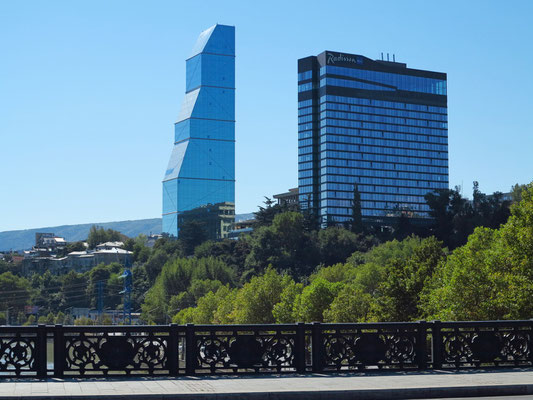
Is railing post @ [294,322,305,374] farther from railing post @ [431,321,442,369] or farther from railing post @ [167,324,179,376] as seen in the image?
railing post @ [431,321,442,369]

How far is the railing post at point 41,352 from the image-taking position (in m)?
17.7

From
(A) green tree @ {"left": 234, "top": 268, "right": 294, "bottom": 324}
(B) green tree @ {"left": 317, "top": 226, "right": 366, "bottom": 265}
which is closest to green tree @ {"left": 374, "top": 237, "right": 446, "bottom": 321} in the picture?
(A) green tree @ {"left": 234, "top": 268, "right": 294, "bottom": 324}

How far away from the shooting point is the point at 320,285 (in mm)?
79062

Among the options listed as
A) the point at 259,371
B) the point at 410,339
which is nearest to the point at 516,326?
the point at 410,339

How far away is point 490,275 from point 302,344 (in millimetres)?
28040

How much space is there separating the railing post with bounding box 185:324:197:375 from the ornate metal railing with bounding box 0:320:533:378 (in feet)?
0.08

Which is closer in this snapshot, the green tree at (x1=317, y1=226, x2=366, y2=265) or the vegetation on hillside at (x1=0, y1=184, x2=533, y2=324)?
the vegetation on hillside at (x1=0, y1=184, x2=533, y2=324)

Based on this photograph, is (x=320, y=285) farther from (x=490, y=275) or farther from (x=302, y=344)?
(x=302, y=344)

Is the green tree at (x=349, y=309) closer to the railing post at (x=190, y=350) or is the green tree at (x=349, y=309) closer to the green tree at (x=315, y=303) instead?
the green tree at (x=315, y=303)

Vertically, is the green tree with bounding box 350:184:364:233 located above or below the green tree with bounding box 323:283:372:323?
above

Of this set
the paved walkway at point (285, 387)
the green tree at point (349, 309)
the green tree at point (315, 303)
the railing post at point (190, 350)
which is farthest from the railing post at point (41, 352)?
the green tree at point (315, 303)

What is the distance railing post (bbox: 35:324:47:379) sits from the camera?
17703 millimetres

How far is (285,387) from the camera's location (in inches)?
649

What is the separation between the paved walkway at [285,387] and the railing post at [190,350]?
0.41 m
